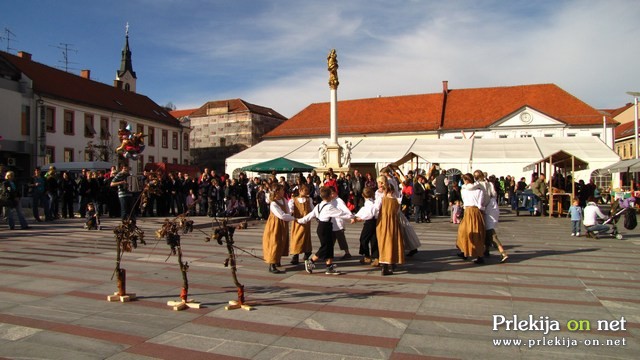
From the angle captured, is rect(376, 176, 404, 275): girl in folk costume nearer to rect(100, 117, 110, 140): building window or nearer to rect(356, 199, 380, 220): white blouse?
rect(356, 199, 380, 220): white blouse

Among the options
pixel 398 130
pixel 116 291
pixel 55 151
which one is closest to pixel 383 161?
pixel 398 130

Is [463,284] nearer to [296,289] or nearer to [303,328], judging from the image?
[296,289]

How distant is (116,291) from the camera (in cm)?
712

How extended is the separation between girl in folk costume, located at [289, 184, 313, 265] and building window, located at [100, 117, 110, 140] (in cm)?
4202

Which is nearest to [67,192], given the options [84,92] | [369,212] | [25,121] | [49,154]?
[369,212]

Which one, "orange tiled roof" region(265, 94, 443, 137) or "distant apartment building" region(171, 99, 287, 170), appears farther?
"distant apartment building" region(171, 99, 287, 170)

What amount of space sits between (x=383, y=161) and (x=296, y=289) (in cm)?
2867

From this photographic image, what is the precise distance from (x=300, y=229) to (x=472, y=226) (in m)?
3.30

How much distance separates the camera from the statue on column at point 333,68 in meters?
27.8

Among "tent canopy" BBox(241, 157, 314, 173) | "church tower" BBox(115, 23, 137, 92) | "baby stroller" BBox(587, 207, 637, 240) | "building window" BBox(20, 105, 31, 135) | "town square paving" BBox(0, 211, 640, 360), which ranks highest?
"church tower" BBox(115, 23, 137, 92)

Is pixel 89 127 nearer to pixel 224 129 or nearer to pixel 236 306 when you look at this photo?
pixel 224 129

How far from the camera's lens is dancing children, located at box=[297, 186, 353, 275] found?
8.91 m

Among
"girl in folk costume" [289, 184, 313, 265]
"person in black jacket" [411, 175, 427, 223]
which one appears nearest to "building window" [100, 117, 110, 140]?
"person in black jacket" [411, 175, 427, 223]

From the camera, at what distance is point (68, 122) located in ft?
141
